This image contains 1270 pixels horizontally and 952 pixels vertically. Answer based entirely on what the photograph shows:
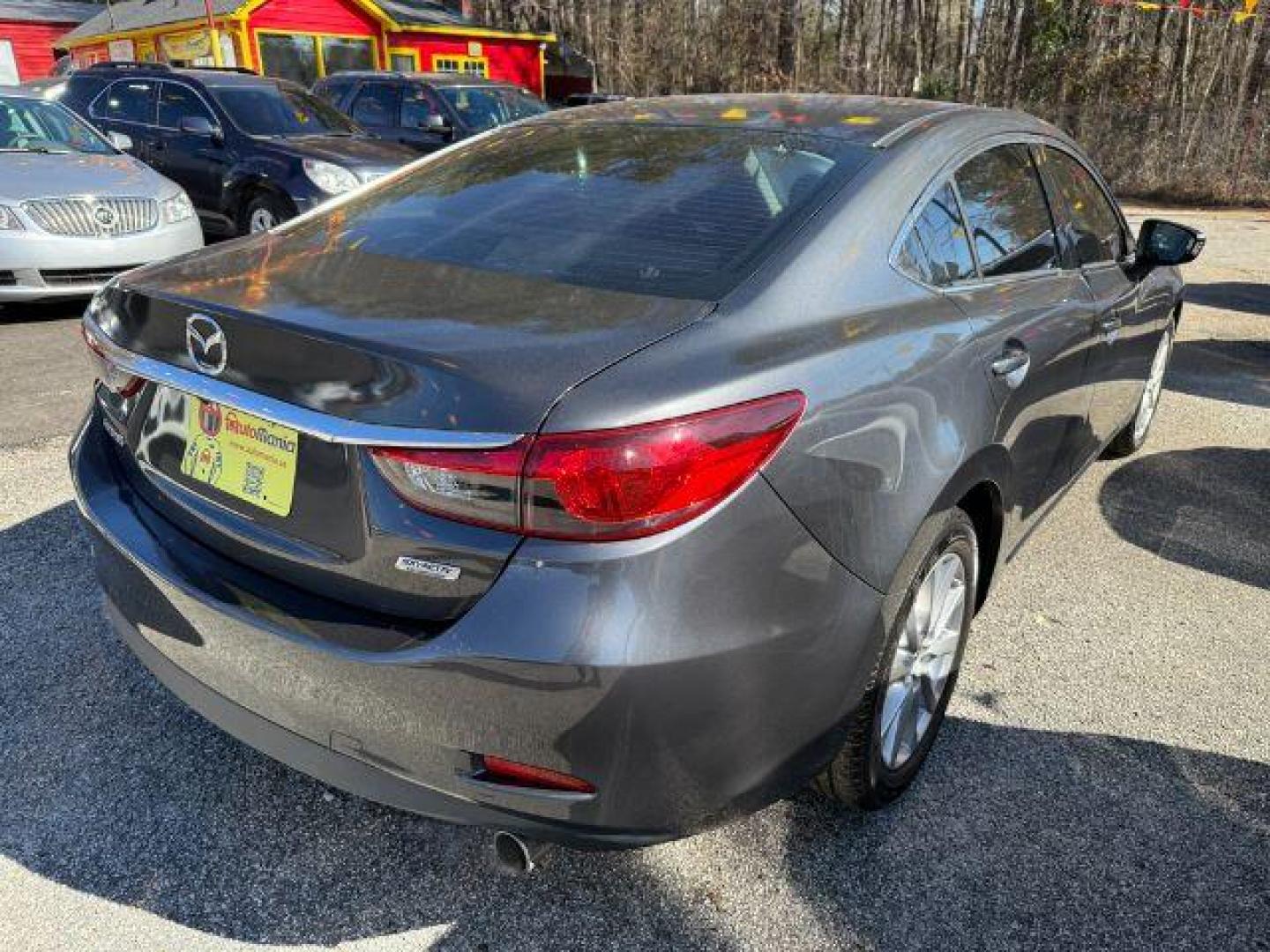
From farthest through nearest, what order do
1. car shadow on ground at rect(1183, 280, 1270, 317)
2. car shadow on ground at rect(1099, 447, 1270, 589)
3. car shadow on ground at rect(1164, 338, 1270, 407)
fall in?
car shadow on ground at rect(1183, 280, 1270, 317) → car shadow on ground at rect(1164, 338, 1270, 407) → car shadow on ground at rect(1099, 447, 1270, 589)

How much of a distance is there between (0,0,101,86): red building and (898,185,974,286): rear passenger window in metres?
36.4

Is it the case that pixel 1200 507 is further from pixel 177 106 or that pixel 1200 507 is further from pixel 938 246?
pixel 177 106

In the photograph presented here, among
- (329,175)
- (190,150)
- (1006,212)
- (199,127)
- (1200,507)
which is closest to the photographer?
(1006,212)

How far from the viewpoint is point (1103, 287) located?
3.45 metres

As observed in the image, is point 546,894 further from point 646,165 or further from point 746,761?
point 646,165

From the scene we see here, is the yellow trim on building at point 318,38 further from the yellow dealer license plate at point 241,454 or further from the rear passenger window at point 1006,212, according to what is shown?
the yellow dealer license plate at point 241,454

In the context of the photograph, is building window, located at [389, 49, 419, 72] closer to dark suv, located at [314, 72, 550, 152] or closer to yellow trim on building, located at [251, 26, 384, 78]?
yellow trim on building, located at [251, 26, 384, 78]

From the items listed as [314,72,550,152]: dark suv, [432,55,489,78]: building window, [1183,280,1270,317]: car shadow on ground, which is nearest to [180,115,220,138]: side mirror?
[314,72,550,152]: dark suv

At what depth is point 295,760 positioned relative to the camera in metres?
2.00

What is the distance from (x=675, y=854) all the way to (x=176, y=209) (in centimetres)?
662

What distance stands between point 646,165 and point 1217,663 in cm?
234

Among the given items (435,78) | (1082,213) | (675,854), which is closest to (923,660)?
(675,854)

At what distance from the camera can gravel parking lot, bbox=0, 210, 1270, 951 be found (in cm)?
214

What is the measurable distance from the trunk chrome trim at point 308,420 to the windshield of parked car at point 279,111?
8.07 meters
